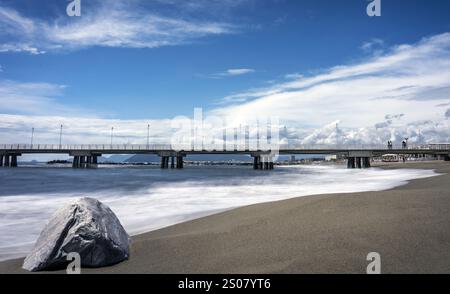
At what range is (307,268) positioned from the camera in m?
4.80

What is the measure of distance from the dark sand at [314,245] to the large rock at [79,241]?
22cm

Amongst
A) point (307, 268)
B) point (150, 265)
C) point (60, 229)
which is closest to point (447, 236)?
point (307, 268)

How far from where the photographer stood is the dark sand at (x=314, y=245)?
494 centimetres

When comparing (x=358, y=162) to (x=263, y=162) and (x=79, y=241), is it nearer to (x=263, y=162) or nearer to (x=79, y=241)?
(x=263, y=162)

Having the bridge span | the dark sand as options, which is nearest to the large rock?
the dark sand

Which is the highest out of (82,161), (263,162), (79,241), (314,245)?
(82,161)

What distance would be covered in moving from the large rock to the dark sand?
0.73 ft

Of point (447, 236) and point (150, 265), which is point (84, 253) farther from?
point (447, 236)

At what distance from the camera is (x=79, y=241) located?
18.1 feet

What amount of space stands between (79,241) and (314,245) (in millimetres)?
3919

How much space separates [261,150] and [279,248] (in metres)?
91.9

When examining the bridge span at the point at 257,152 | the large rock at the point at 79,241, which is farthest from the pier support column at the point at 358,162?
the large rock at the point at 79,241

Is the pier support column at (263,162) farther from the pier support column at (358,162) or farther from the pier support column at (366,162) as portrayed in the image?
the pier support column at (366,162)

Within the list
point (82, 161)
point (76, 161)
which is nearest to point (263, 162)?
point (82, 161)
